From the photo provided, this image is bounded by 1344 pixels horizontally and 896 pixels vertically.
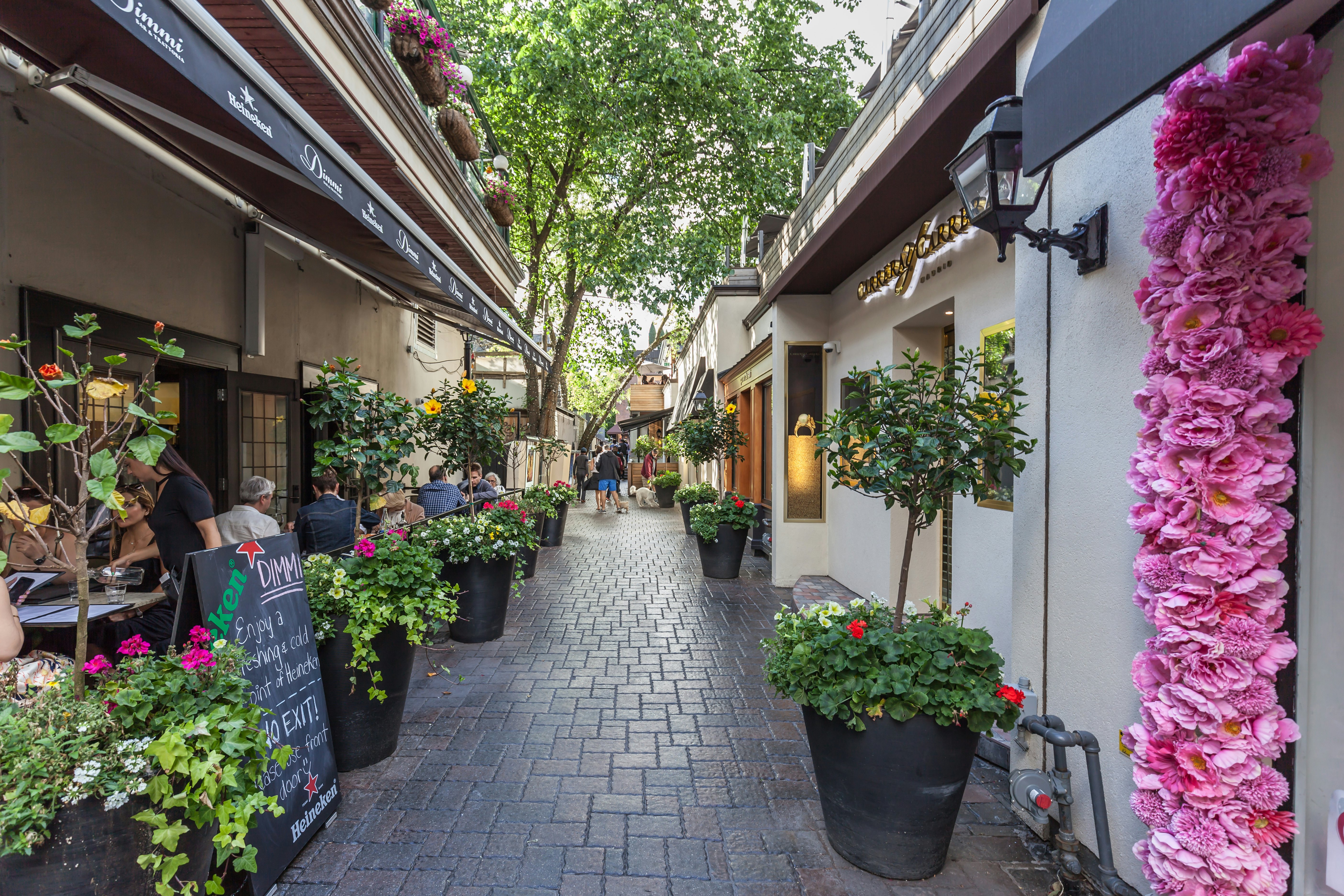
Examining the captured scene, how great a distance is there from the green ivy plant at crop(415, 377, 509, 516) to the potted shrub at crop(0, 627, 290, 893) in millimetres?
5264


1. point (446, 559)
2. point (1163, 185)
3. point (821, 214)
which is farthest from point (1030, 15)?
point (446, 559)

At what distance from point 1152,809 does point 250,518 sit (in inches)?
191

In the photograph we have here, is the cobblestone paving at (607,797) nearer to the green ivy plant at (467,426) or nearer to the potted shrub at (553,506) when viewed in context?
the green ivy plant at (467,426)

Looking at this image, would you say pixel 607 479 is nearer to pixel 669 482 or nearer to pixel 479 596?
pixel 669 482

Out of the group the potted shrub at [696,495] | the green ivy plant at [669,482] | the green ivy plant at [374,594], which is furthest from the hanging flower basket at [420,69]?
the green ivy plant at [669,482]

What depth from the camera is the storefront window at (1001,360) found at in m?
3.96

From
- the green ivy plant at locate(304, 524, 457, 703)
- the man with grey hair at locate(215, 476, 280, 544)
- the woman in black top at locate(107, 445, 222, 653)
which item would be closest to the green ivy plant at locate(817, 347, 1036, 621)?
the green ivy plant at locate(304, 524, 457, 703)

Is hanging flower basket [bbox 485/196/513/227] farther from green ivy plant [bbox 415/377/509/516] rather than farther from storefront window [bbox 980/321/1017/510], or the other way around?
storefront window [bbox 980/321/1017/510]

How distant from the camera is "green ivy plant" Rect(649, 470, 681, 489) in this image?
813 inches

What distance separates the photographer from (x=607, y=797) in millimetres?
3312

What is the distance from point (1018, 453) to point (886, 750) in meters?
1.62

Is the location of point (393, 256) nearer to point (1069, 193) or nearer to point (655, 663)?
point (655, 663)

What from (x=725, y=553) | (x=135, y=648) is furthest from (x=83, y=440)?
(x=725, y=553)

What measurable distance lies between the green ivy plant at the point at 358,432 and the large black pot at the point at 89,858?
2.98m
